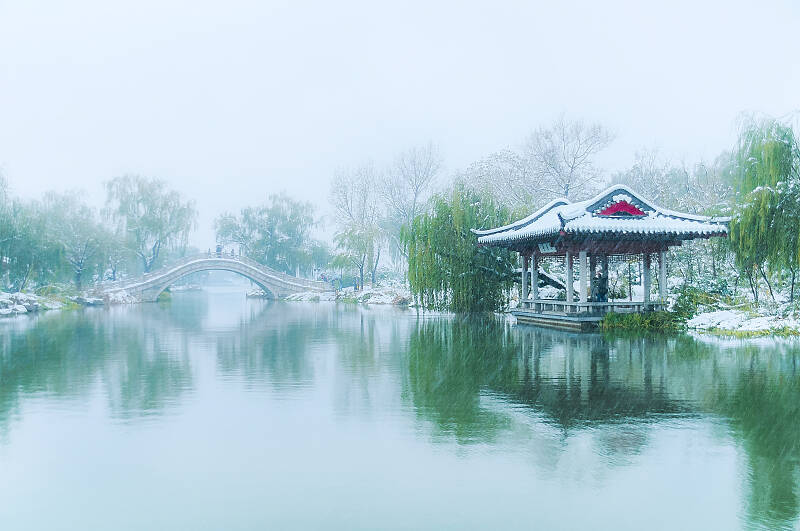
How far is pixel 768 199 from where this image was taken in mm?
15719

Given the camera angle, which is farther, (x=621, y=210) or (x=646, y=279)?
(x=646, y=279)

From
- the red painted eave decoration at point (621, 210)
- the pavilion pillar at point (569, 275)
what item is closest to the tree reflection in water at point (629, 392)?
the pavilion pillar at point (569, 275)

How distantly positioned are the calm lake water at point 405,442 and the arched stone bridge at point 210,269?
2948 cm

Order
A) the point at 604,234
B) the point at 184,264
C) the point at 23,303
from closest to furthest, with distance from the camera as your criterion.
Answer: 1. the point at 604,234
2. the point at 23,303
3. the point at 184,264

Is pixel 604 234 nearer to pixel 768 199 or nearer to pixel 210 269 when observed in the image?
A: pixel 768 199

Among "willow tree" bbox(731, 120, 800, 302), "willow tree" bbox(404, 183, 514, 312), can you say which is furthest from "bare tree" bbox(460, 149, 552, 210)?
"willow tree" bbox(731, 120, 800, 302)

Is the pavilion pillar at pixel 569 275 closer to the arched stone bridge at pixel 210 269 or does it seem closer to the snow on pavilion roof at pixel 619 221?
the snow on pavilion roof at pixel 619 221

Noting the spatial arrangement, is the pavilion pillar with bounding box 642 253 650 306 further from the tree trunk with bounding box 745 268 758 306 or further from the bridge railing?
the bridge railing

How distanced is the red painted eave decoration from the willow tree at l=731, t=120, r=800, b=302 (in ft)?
7.48

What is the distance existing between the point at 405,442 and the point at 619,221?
12956 millimetres

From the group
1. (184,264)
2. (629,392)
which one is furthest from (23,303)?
(629,392)

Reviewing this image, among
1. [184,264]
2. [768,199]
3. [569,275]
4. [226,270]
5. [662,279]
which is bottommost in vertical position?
[662,279]

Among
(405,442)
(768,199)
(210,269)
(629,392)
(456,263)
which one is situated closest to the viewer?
(405,442)

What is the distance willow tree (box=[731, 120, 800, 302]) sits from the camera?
1564 centimetres
